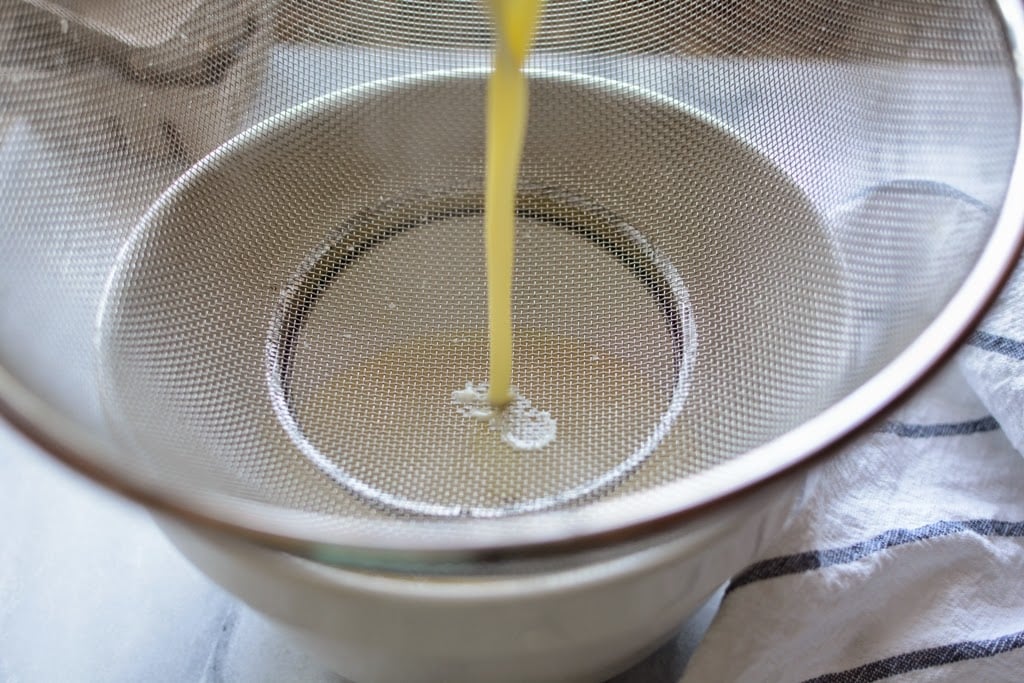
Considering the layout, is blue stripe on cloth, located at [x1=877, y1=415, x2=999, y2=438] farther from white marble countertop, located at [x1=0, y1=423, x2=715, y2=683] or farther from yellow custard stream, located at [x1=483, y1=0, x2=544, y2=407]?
yellow custard stream, located at [x1=483, y1=0, x2=544, y2=407]

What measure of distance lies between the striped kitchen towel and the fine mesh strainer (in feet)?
0.40

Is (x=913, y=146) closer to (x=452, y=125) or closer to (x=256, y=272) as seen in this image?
(x=452, y=125)

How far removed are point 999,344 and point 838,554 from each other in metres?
0.22

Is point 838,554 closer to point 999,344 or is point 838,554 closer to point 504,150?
point 999,344

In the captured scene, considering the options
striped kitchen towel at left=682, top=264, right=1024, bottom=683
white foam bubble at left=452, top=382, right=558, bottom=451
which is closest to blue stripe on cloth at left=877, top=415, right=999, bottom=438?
striped kitchen towel at left=682, top=264, right=1024, bottom=683

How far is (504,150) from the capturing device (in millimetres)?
707

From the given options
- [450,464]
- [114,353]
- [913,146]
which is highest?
[913,146]

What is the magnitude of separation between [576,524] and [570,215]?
1.58ft

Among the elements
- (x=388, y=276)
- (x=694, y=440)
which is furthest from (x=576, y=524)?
(x=388, y=276)

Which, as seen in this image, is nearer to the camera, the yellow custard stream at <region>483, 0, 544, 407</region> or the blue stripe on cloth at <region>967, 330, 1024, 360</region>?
the yellow custard stream at <region>483, 0, 544, 407</region>

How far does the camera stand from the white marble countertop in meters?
0.83

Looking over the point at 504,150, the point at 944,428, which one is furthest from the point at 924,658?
the point at 504,150

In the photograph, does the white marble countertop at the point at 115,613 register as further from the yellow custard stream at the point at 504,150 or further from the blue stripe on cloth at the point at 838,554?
the yellow custard stream at the point at 504,150

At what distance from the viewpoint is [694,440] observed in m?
0.73
